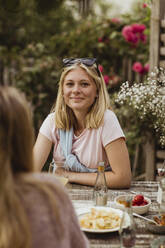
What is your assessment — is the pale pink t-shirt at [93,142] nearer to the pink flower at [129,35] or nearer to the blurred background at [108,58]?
the blurred background at [108,58]

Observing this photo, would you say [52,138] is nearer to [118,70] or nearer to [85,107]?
[85,107]

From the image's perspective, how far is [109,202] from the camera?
6.37ft

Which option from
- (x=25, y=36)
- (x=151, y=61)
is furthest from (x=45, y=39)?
(x=151, y=61)

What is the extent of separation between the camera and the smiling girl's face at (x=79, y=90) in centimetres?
249

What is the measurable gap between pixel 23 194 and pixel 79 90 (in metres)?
1.56

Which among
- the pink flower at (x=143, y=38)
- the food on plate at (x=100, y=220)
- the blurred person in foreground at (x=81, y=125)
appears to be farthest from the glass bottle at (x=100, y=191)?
the pink flower at (x=143, y=38)

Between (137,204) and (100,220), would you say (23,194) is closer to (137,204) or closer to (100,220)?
(100,220)

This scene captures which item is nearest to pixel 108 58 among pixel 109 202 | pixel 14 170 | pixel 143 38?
pixel 143 38

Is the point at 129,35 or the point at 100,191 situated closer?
the point at 100,191

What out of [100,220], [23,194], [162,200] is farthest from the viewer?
[162,200]

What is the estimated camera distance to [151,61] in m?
3.92

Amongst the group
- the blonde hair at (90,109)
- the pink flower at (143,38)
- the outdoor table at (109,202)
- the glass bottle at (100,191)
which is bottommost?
the outdoor table at (109,202)

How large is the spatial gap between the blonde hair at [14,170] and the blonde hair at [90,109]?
145cm

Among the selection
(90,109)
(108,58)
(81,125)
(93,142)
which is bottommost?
(93,142)
